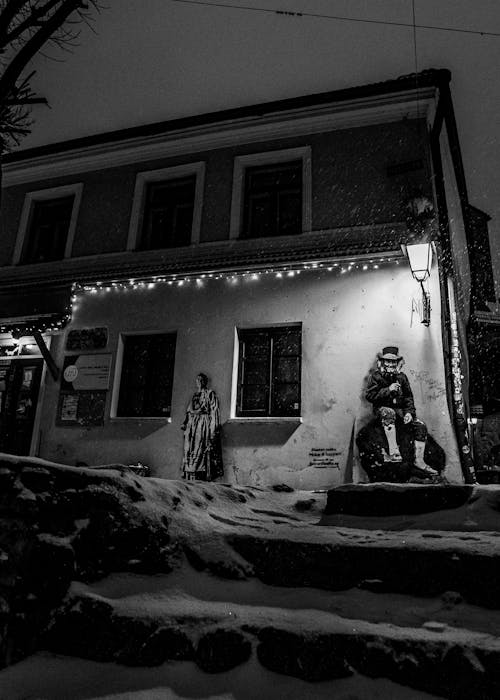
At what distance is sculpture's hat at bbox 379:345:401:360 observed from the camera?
8.29m

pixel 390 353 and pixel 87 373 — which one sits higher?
pixel 390 353

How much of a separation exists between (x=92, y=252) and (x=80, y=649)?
9875 mm

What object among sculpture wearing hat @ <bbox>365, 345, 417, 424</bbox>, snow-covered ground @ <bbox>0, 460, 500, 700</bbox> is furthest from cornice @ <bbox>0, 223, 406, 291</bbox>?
snow-covered ground @ <bbox>0, 460, 500, 700</bbox>

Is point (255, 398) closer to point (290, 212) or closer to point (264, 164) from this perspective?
point (290, 212)

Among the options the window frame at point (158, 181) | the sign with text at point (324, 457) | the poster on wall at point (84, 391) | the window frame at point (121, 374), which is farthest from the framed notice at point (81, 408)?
the sign with text at point (324, 457)

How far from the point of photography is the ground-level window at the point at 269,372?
9.16 metres

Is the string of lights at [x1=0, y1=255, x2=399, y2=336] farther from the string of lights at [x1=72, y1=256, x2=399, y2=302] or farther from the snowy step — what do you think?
the snowy step

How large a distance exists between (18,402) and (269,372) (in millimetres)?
5837

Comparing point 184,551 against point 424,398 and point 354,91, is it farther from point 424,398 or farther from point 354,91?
point 354,91

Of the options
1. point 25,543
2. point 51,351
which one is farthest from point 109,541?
point 51,351

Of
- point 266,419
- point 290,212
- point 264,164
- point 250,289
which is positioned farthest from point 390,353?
point 264,164

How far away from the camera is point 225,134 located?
11172 millimetres

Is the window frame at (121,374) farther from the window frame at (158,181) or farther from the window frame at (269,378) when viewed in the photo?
the window frame at (158,181)

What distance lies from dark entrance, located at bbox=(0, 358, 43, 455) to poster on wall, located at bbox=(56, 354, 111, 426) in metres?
0.86
